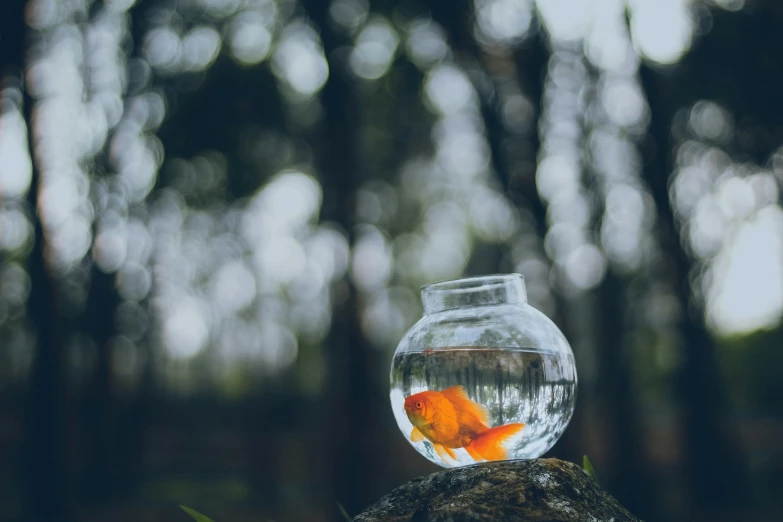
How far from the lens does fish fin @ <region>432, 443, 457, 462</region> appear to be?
2.49 meters

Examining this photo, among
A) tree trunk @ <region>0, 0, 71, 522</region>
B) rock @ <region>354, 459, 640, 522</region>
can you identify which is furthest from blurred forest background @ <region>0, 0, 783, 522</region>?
rock @ <region>354, 459, 640, 522</region>

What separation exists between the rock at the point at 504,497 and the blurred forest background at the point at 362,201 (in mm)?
7264

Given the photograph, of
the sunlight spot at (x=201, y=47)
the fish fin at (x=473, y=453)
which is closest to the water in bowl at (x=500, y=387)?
the fish fin at (x=473, y=453)

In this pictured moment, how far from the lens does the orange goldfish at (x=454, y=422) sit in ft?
7.66

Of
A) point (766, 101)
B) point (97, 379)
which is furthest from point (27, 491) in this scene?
point (766, 101)

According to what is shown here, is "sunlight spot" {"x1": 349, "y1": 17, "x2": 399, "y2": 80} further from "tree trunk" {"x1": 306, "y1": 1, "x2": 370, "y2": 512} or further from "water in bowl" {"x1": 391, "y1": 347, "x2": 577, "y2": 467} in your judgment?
"water in bowl" {"x1": 391, "y1": 347, "x2": 577, "y2": 467}

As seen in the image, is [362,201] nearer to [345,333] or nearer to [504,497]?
[345,333]

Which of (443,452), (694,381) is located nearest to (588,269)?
(694,381)

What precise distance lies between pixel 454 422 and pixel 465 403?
8 cm

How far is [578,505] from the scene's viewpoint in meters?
2.39

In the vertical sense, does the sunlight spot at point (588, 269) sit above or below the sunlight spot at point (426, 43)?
below

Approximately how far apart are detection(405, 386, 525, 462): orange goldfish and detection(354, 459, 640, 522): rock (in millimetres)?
136

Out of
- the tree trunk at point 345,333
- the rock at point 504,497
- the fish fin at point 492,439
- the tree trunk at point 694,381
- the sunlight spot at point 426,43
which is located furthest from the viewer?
the sunlight spot at point 426,43

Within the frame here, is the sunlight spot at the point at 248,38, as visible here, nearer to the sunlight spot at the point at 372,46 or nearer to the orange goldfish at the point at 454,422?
the sunlight spot at the point at 372,46
